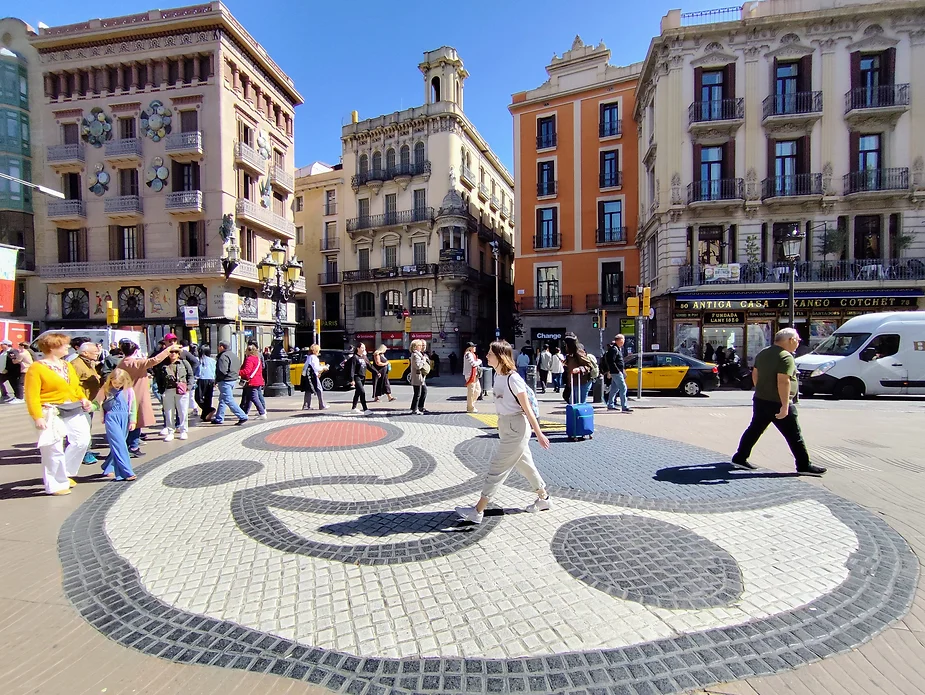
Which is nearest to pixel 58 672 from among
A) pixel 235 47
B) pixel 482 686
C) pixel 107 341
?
pixel 482 686

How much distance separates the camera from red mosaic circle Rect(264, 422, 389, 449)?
294 inches

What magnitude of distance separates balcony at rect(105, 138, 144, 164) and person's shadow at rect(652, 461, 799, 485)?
3378 centimetres

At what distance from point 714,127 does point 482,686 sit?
26.1 metres

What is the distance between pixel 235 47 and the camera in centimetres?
2792

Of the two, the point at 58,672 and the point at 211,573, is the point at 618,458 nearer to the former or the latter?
the point at 211,573

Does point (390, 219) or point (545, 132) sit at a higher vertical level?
point (545, 132)

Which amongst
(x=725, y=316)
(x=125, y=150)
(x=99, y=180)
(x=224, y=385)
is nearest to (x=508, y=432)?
(x=224, y=385)

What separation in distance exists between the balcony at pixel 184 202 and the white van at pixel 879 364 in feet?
99.5

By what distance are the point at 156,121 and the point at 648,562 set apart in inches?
1361

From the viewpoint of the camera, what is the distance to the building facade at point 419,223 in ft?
108

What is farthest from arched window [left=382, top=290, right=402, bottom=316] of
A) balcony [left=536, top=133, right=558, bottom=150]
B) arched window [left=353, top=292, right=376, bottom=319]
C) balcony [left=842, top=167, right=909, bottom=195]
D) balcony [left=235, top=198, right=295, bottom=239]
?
balcony [left=842, top=167, right=909, bottom=195]

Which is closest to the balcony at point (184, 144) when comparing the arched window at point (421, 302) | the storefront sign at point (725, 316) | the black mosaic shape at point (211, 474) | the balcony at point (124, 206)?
the balcony at point (124, 206)

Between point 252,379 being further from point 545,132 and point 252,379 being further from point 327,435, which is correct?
point 545,132

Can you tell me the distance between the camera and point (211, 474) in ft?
19.1
